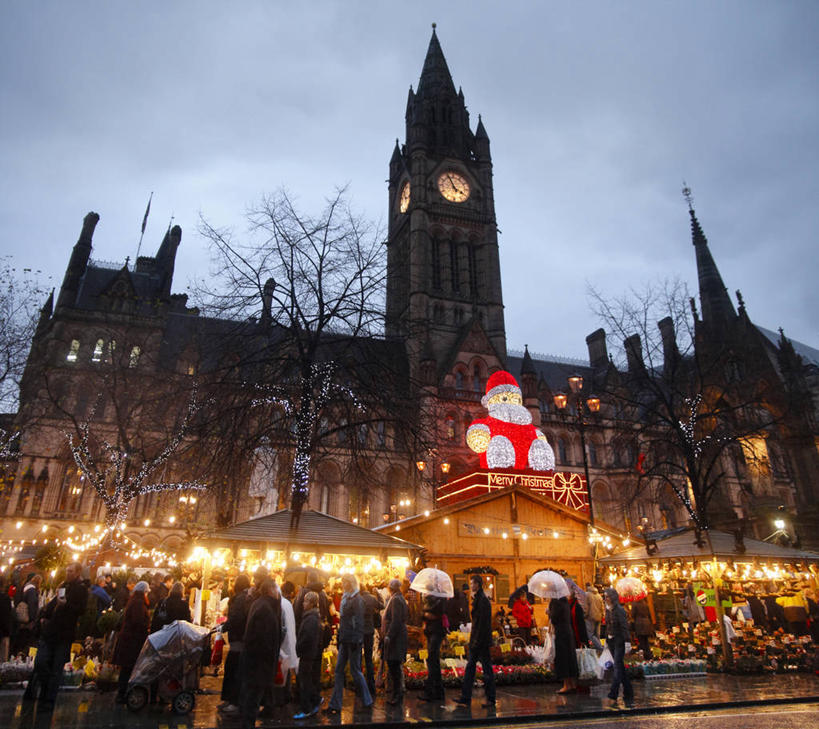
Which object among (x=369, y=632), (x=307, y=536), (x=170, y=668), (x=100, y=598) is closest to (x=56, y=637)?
(x=170, y=668)

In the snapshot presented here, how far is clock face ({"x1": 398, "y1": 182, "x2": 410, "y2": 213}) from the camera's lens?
2164 inches

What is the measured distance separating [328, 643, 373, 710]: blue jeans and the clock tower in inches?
1311

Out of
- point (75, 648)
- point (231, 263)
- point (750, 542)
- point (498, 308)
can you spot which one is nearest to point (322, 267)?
point (231, 263)

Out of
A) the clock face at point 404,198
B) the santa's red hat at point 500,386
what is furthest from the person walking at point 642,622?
the clock face at point 404,198

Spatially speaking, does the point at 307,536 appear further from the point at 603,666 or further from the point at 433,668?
the point at 603,666

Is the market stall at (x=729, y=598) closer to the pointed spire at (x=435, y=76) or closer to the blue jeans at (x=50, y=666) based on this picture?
the blue jeans at (x=50, y=666)

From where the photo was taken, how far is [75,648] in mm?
10703

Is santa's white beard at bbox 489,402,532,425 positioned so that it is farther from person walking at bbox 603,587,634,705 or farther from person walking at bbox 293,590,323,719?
person walking at bbox 293,590,323,719

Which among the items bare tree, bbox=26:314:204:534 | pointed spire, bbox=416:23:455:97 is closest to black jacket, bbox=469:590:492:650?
bare tree, bbox=26:314:204:534

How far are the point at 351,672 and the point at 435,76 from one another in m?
68.0

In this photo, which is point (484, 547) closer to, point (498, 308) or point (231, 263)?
point (231, 263)

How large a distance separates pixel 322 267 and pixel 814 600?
18918mm

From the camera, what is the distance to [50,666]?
8.09m

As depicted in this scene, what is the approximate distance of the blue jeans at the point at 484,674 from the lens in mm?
9148
